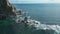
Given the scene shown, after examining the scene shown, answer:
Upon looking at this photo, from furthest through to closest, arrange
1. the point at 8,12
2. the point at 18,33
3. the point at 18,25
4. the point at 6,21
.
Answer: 1. the point at 8,12
2. the point at 6,21
3. the point at 18,25
4. the point at 18,33

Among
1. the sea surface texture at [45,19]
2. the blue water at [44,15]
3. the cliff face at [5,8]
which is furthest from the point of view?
the blue water at [44,15]

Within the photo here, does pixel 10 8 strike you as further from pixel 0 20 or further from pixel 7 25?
pixel 7 25

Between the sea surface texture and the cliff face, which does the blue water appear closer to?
the sea surface texture

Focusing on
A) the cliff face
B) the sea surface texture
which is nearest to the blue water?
the sea surface texture

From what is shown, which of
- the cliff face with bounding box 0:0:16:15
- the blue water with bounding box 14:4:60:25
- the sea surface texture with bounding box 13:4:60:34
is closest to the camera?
the sea surface texture with bounding box 13:4:60:34

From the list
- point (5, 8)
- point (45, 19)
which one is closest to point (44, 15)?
point (45, 19)

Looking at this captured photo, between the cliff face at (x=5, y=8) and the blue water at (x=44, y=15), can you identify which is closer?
the cliff face at (x=5, y=8)

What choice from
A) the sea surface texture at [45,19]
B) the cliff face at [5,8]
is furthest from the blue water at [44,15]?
the cliff face at [5,8]

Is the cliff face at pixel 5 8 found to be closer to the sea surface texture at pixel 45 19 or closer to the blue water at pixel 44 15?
the sea surface texture at pixel 45 19

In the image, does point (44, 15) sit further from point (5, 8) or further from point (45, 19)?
point (5, 8)

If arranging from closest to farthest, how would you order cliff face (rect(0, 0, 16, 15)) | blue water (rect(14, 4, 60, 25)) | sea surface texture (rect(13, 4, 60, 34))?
sea surface texture (rect(13, 4, 60, 34)) < cliff face (rect(0, 0, 16, 15)) < blue water (rect(14, 4, 60, 25))

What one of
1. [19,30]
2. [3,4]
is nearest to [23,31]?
[19,30]
